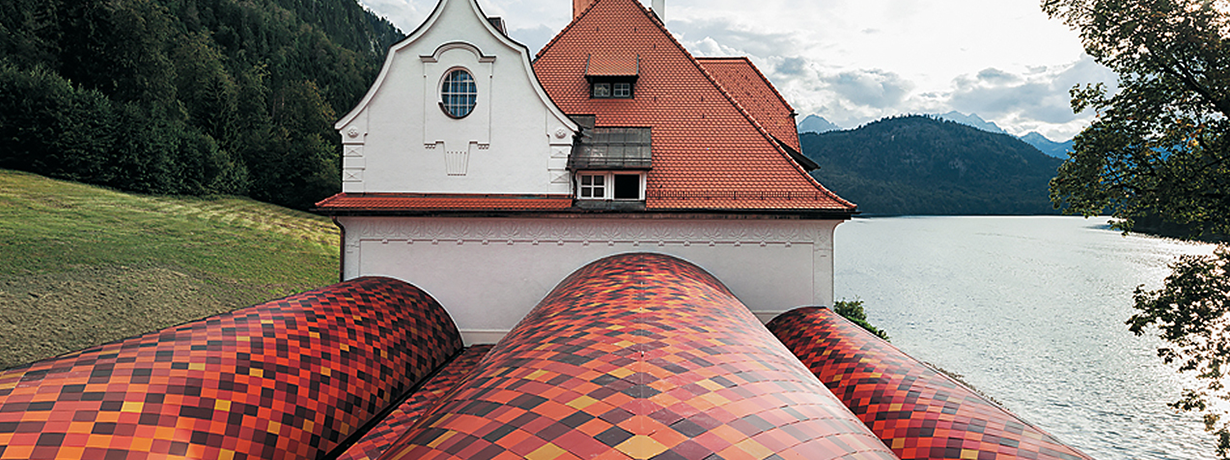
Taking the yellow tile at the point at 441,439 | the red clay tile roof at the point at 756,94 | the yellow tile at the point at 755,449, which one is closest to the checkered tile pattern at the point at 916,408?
the yellow tile at the point at 755,449

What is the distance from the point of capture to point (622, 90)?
10750mm

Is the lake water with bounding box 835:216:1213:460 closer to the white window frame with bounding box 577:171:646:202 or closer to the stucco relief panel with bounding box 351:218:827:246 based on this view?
the stucco relief panel with bounding box 351:218:827:246

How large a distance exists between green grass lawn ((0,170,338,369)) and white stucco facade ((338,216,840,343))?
560 inches

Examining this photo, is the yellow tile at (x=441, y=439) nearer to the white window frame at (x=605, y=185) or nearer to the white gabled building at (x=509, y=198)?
the white gabled building at (x=509, y=198)

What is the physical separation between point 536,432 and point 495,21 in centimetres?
941

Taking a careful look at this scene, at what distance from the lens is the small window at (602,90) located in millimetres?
10695

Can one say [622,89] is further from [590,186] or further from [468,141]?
Answer: [468,141]

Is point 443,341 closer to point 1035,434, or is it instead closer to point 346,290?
point 346,290

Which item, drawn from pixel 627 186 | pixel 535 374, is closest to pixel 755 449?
pixel 535 374

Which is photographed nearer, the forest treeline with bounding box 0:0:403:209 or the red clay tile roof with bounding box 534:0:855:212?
the red clay tile roof with bounding box 534:0:855:212

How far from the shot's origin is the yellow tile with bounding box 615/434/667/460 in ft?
6.34

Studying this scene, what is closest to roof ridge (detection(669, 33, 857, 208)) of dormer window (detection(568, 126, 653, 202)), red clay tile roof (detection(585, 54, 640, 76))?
red clay tile roof (detection(585, 54, 640, 76))

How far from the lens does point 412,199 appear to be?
889cm

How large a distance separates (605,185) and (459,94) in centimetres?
319
